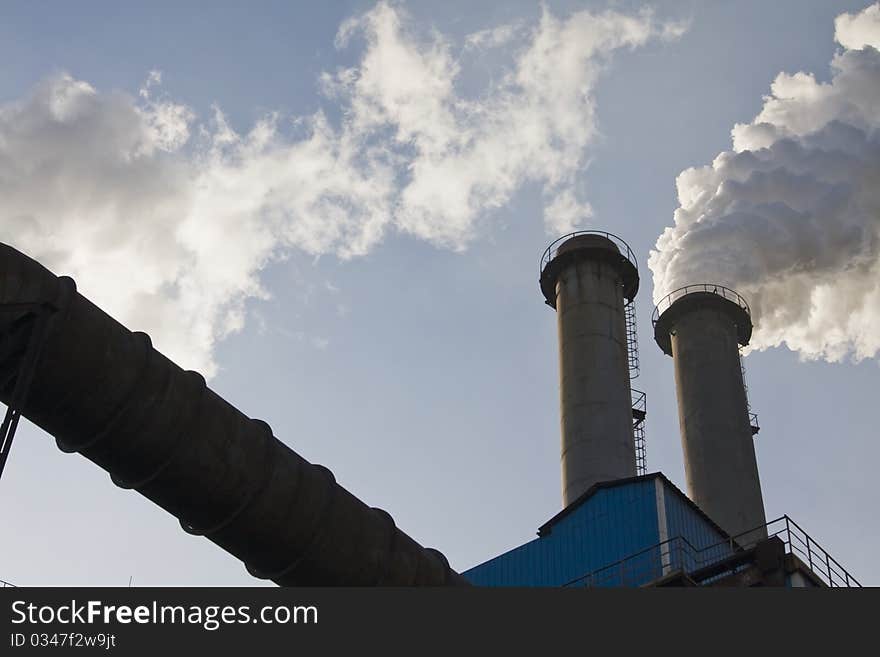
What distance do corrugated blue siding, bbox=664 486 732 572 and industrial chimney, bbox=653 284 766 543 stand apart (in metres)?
6.90

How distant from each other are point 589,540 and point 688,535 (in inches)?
89.8

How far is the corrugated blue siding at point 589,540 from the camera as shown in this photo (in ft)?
72.5

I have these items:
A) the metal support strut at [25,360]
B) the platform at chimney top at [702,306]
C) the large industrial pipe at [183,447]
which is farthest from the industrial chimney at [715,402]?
the metal support strut at [25,360]

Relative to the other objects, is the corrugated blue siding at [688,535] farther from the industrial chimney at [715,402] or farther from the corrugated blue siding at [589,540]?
the industrial chimney at [715,402]

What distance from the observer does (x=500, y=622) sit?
43.9 ft

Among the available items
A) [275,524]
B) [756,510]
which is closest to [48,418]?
[275,524]

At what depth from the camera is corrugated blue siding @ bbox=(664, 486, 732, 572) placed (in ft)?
70.3

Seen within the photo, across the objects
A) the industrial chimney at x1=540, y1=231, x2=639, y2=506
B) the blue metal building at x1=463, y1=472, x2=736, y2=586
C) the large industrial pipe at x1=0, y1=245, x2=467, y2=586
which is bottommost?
the large industrial pipe at x1=0, y1=245, x2=467, y2=586

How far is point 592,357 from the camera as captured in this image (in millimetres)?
31156

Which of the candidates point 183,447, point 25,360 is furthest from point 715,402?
point 25,360

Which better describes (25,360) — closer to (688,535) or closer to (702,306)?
(688,535)

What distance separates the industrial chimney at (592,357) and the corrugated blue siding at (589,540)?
14.6ft

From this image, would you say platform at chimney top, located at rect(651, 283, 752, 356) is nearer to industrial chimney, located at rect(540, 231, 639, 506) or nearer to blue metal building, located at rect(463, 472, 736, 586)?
industrial chimney, located at rect(540, 231, 639, 506)

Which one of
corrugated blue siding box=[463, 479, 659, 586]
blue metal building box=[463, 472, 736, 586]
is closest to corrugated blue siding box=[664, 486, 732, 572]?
blue metal building box=[463, 472, 736, 586]
